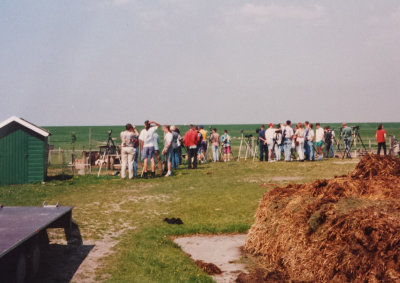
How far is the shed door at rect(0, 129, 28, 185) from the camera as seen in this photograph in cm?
1530

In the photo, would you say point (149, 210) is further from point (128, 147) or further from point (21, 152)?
point (21, 152)

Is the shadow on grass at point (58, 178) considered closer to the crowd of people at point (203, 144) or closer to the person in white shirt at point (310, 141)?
Result: the crowd of people at point (203, 144)

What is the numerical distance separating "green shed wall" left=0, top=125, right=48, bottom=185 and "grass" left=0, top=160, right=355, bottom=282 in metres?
0.77

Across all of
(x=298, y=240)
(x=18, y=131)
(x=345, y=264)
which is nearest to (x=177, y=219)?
(x=298, y=240)

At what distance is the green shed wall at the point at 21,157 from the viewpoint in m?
15.3

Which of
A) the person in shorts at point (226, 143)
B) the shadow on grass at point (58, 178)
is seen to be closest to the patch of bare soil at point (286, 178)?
the shadow on grass at point (58, 178)

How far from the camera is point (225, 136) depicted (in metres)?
25.1

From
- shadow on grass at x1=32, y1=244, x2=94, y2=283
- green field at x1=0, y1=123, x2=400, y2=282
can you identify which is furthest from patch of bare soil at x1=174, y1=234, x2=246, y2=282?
shadow on grass at x1=32, y1=244, x2=94, y2=283

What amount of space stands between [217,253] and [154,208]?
149 inches

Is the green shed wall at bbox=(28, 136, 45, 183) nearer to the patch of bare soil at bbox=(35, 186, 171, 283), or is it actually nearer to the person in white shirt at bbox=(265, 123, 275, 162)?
the patch of bare soil at bbox=(35, 186, 171, 283)

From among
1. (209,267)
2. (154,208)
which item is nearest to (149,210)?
(154,208)

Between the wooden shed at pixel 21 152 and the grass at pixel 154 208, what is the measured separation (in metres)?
0.80

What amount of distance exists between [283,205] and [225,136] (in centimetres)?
1864

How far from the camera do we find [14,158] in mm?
15477
